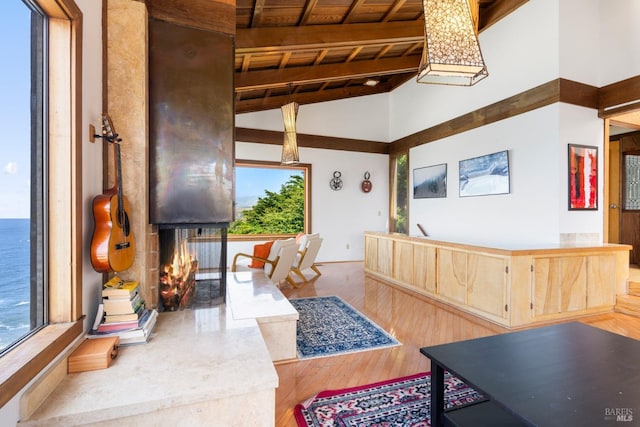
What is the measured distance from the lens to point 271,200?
6.98 meters

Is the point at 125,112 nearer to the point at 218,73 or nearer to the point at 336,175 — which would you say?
the point at 218,73

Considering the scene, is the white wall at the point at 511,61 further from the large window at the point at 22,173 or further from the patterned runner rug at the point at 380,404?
the large window at the point at 22,173

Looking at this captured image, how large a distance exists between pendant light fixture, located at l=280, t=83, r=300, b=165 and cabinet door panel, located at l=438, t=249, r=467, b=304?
2809 mm

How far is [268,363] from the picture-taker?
1.54 m

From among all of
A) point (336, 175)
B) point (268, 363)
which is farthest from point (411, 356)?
point (336, 175)

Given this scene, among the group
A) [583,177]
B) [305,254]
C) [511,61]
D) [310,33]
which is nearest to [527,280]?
[583,177]

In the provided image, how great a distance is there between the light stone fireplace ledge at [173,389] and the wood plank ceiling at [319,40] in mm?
3356

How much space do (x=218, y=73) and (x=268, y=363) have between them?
6.11 ft

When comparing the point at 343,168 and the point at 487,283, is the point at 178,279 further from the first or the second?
the point at 343,168

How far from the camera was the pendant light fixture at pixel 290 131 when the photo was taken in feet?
16.7

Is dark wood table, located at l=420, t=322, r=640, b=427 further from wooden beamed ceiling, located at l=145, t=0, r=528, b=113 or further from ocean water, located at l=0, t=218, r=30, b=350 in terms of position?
wooden beamed ceiling, located at l=145, t=0, r=528, b=113

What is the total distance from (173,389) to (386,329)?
2321 mm

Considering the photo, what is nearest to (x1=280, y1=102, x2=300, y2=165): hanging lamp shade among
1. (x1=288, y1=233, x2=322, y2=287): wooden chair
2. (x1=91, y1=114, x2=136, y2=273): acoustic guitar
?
(x1=288, y1=233, x2=322, y2=287): wooden chair

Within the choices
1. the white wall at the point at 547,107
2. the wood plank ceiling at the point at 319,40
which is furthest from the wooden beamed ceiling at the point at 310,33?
the white wall at the point at 547,107
